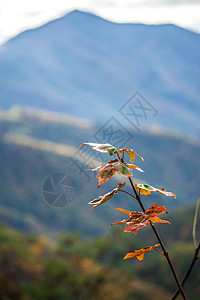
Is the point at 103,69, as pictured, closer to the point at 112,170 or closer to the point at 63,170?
the point at 63,170

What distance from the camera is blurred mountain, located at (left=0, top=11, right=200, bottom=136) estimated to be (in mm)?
76062

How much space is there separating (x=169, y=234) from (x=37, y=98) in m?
58.4

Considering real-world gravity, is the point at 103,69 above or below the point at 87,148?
above

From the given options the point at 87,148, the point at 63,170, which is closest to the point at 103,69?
the point at 63,170

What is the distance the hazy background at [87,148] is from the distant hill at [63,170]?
0.10 metres

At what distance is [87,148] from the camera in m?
1.45

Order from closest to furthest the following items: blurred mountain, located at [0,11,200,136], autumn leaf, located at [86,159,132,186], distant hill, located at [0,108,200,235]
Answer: autumn leaf, located at [86,159,132,186] < distant hill, located at [0,108,200,235] < blurred mountain, located at [0,11,200,136]

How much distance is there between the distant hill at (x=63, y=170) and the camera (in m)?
29.3

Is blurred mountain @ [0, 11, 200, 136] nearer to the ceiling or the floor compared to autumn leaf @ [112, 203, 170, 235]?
nearer to the ceiling

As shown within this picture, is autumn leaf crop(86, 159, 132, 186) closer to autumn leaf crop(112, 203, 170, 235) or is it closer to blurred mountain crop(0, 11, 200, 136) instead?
autumn leaf crop(112, 203, 170, 235)

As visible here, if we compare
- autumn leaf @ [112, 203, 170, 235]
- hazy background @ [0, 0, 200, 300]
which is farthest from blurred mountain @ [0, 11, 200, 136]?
autumn leaf @ [112, 203, 170, 235]

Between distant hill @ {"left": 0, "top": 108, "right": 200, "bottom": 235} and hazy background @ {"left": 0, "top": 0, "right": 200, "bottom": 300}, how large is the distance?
104mm

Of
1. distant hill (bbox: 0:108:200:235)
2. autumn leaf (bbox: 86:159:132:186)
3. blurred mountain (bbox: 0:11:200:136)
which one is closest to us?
autumn leaf (bbox: 86:159:132:186)

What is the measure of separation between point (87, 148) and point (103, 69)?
86.4 m
